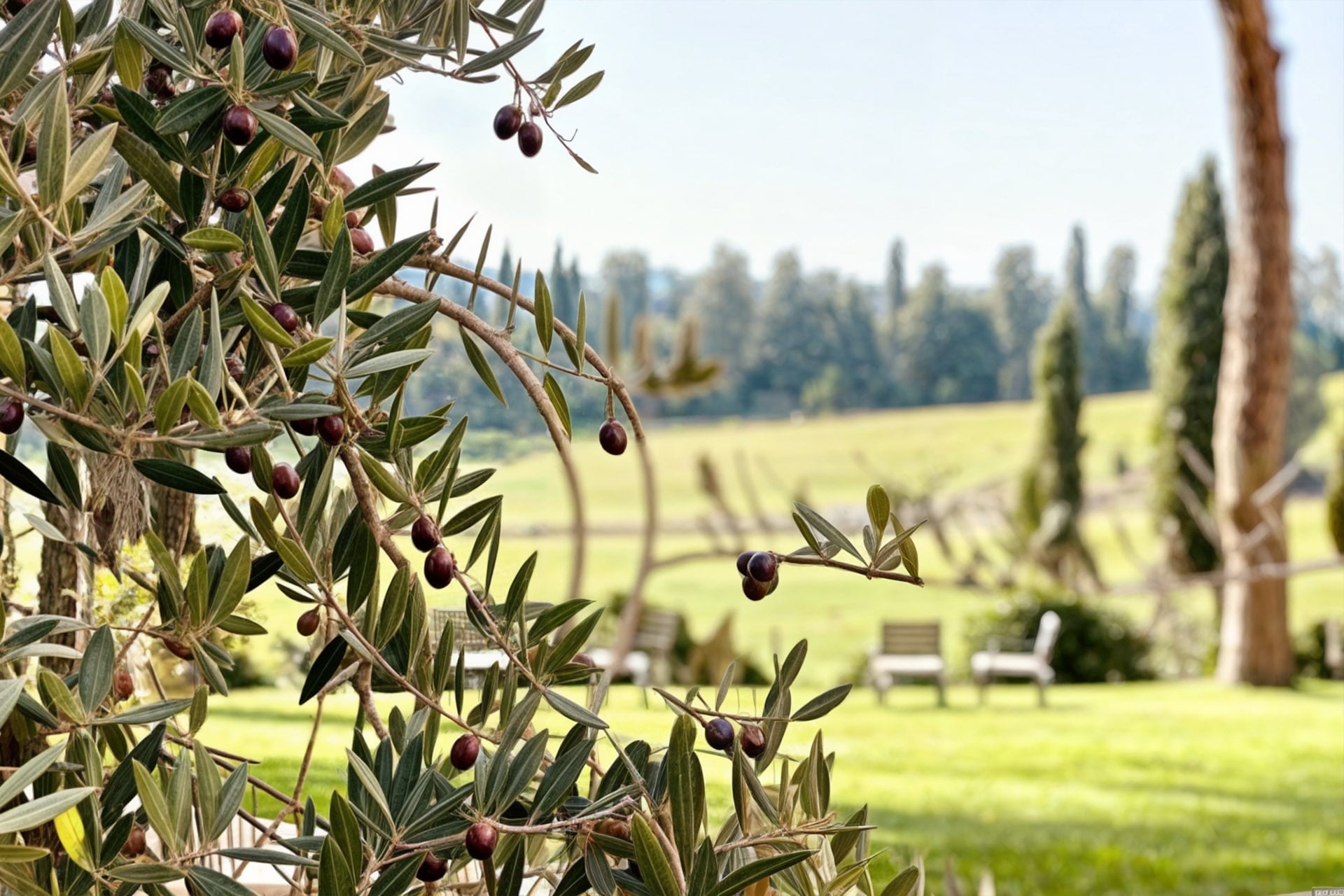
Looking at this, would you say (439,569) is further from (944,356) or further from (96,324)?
(944,356)

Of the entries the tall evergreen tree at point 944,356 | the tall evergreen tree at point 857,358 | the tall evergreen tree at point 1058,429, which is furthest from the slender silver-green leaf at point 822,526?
the tall evergreen tree at point 944,356

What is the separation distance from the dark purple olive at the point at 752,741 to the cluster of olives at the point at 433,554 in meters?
0.16

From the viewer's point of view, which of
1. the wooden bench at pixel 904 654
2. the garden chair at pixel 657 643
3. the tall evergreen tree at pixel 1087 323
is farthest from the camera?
the tall evergreen tree at pixel 1087 323

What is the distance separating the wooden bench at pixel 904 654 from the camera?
294 inches

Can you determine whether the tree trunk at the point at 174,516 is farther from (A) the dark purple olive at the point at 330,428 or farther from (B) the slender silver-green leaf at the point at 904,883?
(B) the slender silver-green leaf at the point at 904,883

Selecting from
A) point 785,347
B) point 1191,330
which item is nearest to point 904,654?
point 1191,330

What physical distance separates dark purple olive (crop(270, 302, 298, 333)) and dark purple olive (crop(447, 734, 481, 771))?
0.62 feet

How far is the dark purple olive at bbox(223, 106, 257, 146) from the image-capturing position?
16.8 inches

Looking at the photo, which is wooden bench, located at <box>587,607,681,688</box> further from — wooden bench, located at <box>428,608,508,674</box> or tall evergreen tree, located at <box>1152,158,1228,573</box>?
tall evergreen tree, located at <box>1152,158,1228,573</box>

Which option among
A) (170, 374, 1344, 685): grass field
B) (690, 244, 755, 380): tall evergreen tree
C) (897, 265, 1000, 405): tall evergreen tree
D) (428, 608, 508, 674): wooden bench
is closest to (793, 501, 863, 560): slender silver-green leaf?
(428, 608, 508, 674): wooden bench

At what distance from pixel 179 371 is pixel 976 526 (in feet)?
72.9

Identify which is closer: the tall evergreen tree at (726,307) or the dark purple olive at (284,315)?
the dark purple olive at (284,315)

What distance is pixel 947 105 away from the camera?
33.4 metres

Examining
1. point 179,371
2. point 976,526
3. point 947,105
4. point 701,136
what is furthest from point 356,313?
point 947,105
